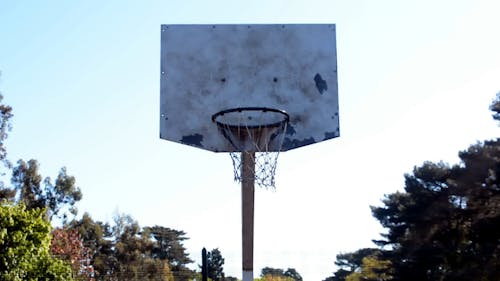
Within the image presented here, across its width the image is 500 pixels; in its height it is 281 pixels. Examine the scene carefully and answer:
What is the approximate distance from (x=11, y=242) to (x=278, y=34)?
17.9 feet

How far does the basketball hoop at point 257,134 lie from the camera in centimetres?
848

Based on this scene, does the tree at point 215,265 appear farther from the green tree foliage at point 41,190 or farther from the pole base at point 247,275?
the pole base at point 247,275

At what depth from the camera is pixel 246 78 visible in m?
8.63

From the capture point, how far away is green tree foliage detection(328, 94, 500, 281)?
2562 centimetres

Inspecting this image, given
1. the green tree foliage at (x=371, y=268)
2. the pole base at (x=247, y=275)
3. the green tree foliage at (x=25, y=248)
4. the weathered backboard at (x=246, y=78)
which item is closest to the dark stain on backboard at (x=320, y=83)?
the weathered backboard at (x=246, y=78)

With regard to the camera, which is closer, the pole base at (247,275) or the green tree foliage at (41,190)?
the pole base at (247,275)

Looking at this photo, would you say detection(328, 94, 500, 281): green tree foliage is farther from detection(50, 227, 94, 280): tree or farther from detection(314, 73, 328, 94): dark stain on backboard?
detection(314, 73, 328, 94): dark stain on backboard

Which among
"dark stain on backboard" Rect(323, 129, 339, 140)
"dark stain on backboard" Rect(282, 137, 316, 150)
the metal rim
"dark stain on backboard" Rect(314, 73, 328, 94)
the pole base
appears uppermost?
"dark stain on backboard" Rect(314, 73, 328, 94)

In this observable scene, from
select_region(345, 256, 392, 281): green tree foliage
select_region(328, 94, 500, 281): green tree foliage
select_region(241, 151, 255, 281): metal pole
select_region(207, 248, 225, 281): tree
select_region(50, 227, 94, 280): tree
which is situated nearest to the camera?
select_region(241, 151, 255, 281): metal pole

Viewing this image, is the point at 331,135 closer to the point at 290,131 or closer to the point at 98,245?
the point at 290,131

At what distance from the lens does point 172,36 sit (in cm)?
877

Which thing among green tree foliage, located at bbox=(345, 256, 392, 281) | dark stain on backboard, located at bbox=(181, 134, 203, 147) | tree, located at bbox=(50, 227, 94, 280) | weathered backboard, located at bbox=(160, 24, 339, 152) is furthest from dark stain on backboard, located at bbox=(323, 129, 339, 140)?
green tree foliage, located at bbox=(345, 256, 392, 281)

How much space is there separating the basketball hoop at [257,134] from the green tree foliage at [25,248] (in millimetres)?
4369

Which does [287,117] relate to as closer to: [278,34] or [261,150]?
[261,150]
